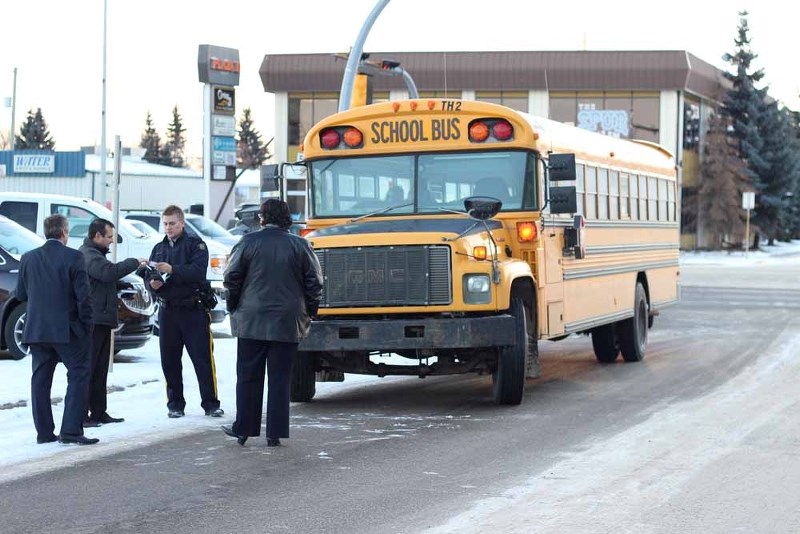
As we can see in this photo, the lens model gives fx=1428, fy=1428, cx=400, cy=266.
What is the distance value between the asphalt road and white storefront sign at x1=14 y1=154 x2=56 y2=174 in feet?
210

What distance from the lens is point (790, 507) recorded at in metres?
8.04

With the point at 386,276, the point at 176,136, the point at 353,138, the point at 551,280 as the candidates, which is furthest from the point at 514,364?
the point at 176,136

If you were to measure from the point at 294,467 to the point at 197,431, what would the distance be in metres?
1.90

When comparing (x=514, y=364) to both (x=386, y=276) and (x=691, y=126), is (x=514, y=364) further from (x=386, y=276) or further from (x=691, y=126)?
(x=691, y=126)

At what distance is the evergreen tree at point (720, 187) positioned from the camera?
70.7 meters

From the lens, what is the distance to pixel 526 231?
13234 millimetres

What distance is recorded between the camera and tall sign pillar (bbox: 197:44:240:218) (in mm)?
49844

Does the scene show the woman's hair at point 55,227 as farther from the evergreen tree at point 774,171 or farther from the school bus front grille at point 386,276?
the evergreen tree at point 774,171

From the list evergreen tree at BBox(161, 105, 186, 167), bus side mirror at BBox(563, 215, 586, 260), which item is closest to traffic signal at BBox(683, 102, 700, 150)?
bus side mirror at BBox(563, 215, 586, 260)

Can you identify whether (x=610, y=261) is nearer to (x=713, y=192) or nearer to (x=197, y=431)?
(x=197, y=431)

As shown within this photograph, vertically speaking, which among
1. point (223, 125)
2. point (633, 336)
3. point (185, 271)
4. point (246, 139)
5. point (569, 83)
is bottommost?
point (633, 336)

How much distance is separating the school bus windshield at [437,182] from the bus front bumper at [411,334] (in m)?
1.55

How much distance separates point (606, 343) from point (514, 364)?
5296mm

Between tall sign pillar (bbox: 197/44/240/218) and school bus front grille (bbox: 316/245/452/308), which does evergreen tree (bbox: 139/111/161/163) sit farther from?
school bus front grille (bbox: 316/245/452/308)
